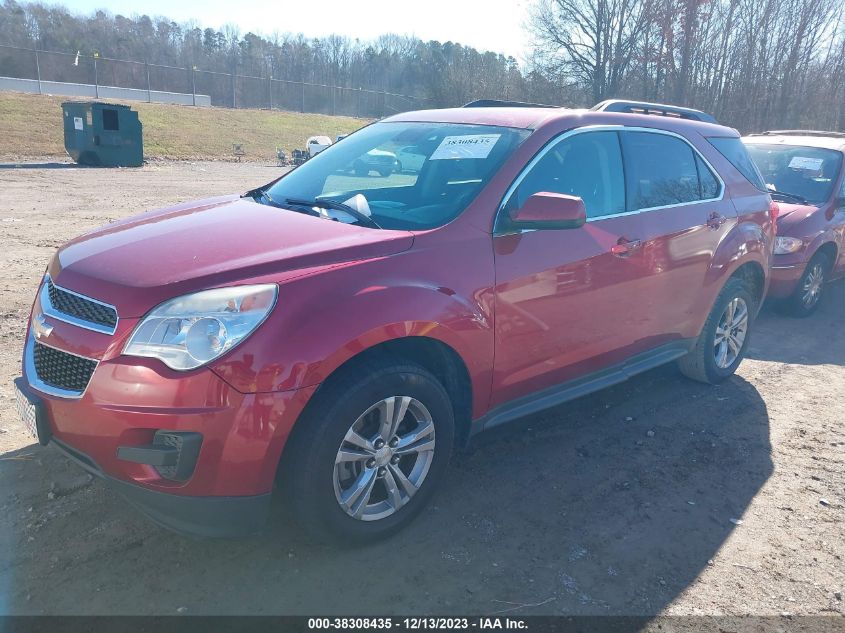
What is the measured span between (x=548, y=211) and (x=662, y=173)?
1.59 m

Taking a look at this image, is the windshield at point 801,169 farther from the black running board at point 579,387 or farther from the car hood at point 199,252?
the car hood at point 199,252

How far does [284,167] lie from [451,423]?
26.1 metres

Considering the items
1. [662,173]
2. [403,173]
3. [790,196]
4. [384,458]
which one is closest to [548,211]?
[403,173]

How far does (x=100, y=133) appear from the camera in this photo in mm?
21297

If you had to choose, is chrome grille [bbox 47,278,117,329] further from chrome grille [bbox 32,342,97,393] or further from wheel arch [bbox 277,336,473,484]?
wheel arch [bbox 277,336,473,484]

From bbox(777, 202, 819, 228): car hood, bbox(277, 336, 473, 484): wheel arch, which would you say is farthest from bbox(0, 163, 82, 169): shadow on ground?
bbox(277, 336, 473, 484): wheel arch

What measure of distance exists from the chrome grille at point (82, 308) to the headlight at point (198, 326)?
0.59 feet

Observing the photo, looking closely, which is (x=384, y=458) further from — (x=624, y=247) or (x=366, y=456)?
(x=624, y=247)

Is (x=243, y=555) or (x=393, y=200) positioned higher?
(x=393, y=200)

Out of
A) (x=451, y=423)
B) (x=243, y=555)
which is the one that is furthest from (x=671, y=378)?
(x=243, y=555)

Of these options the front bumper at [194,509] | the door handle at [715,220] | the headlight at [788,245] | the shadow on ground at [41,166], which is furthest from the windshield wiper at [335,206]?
the shadow on ground at [41,166]

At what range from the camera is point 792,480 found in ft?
13.0

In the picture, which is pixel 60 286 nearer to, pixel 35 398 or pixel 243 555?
pixel 35 398

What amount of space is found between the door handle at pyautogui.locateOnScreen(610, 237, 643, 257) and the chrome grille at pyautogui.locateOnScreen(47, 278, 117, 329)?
2.70 metres
